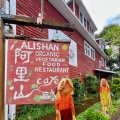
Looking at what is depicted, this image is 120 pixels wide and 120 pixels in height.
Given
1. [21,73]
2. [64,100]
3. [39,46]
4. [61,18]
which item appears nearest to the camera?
[21,73]

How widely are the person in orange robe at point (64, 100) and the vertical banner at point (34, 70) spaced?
11cm

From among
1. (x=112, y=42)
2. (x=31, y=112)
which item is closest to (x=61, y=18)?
(x=31, y=112)

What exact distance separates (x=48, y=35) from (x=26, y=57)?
7.11 metres

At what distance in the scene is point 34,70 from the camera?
2812 millimetres

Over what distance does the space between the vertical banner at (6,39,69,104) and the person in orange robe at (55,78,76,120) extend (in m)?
0.11

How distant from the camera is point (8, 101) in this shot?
2674 millimetres

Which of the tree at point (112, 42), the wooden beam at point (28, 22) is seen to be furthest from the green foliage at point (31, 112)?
the tree at point (112, 42)

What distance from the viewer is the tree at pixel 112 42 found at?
1500 inches

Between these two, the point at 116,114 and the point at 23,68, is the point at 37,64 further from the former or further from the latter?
the point at 116,114

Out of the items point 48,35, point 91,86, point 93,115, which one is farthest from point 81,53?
point 93,115

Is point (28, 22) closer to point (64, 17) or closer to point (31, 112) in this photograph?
point (31, 112)

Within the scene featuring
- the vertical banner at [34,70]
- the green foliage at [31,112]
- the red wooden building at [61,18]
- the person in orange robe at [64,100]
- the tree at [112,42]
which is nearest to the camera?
A: the vertical banner at [34,70]

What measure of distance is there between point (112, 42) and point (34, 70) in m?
37.7

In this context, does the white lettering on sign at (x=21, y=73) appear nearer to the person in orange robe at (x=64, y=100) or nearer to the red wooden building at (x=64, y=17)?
the person in orange robe at (x=64, y=100)
